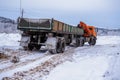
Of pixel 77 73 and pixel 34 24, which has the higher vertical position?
pixel 34 24

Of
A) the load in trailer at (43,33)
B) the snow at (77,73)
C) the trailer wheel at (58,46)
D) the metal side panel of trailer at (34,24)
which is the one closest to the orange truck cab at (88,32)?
the load in trailer at (43,33)

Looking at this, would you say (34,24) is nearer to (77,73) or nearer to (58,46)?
(58,46)

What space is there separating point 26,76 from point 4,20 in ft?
592

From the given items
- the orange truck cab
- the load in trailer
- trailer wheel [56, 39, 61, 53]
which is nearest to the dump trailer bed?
the load in trailer

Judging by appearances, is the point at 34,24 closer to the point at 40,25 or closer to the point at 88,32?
the point at 40,25

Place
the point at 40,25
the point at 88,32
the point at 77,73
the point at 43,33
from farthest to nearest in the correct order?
the point at 88,32 < the point at 43,33 < the point at 40,25 < the point at 77,73

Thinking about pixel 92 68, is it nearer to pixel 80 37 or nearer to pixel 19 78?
pixel 19 78

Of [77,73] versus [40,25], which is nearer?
[77,73]

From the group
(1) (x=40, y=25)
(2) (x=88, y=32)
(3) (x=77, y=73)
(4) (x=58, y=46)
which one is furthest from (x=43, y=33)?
(2) (x=88, y=32)

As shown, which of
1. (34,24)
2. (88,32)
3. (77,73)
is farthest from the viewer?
(88,32)

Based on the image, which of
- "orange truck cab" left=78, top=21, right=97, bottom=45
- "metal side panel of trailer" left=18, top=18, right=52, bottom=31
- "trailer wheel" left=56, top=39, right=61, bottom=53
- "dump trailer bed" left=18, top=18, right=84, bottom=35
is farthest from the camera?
"orange truck cab" left=78, top=21, right=97, bottom=45

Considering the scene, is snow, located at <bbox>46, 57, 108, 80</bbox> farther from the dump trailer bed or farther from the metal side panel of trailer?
the metal side panel of trailer

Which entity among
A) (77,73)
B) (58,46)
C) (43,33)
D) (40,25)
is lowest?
(77,73)

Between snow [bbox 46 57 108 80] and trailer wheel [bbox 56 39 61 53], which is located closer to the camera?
snow [bbox 46 57 108 80]
